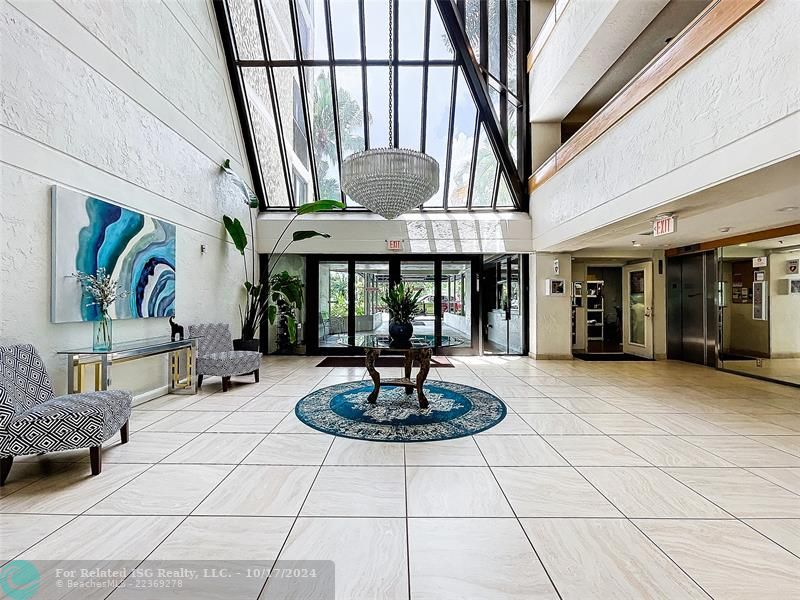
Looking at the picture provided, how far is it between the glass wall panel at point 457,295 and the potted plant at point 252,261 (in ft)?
10.0

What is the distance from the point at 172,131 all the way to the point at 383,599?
5.71 m

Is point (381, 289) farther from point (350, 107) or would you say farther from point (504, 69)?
point (504, 69)

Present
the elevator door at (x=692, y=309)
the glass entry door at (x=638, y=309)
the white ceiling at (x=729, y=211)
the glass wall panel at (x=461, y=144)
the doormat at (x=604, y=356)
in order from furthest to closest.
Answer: the glass entry door at (x=638, y=309) < the doormat at (x=604, y=356) < the glass wall panel at (x=461, y=144) < the elevator door at (x=692, y=309) < the white ceiling at (x=729, y=211)

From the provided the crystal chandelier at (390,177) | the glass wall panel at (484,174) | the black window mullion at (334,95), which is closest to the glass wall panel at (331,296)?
the black window mullion at (334,95)

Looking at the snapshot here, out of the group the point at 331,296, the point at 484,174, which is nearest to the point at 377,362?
the point at 331,296

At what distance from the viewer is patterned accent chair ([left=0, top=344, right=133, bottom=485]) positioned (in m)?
2.38

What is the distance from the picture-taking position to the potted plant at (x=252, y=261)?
20.6 feet

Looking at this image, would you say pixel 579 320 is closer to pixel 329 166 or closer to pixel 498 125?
pixel 498 125

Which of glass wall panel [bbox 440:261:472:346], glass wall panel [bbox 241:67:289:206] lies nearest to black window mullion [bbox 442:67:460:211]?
glass wall panel [bbox 440:261:472:346]

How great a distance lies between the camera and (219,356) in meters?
5.14

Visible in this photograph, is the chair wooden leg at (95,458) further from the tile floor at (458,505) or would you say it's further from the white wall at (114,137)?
the white wall at (114,137)

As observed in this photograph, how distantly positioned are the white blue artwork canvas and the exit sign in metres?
6.23

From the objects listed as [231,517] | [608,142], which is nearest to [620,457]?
[231,517]

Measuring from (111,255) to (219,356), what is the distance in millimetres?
1906
